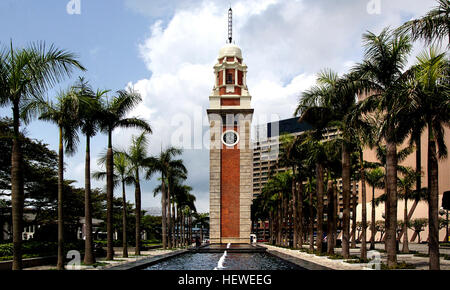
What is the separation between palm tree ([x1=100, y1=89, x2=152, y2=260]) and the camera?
75.1 ft

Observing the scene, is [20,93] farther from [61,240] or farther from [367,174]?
[367,174]

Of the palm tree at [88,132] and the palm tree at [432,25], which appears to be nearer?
the palm tree at [432,25]

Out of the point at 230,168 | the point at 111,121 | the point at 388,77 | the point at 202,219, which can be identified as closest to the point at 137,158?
the point at 111,121

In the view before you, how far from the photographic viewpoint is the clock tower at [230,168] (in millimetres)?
60406

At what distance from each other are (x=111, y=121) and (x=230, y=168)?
1526 inches

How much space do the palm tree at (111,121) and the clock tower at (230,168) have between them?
121ft

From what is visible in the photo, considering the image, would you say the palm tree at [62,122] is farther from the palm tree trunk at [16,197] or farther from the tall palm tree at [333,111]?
the tall palm tree at [333,111]

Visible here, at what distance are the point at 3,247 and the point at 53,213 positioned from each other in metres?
15.1

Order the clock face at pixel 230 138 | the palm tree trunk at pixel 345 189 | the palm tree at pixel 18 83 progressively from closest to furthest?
the palm tree at pixel 18 83 < the palm tree trunk at pixel 345 189 < the clock face at pixel 230 138

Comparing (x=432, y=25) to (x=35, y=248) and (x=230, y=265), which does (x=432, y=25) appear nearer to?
(x=230, y=265)

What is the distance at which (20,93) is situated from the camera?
1246cm

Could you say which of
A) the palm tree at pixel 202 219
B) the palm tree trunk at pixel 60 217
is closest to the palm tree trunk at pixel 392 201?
the palm tree trunk at pixel 60 217

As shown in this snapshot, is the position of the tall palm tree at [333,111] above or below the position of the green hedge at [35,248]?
above
